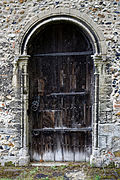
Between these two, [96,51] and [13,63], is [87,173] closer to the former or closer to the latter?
[96,51]

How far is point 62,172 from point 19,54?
2.61 m

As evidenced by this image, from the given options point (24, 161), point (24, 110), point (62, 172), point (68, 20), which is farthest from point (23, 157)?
point (68, 20)

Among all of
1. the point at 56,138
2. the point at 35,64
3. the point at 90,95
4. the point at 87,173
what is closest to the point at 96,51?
the point at 90,95

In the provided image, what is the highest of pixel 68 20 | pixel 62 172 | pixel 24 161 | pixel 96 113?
pixel 68 20

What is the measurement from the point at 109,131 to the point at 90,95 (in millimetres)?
861

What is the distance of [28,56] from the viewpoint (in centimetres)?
388

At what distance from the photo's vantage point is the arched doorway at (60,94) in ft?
13.2

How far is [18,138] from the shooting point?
3.92 metres

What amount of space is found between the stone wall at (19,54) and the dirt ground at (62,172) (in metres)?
0.20

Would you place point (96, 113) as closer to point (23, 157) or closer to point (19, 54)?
point (23, 157)

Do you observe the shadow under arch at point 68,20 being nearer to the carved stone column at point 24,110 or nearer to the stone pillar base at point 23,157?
the carved stone column at point 24,110

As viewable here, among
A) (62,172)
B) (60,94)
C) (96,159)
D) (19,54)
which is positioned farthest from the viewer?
(60,94)

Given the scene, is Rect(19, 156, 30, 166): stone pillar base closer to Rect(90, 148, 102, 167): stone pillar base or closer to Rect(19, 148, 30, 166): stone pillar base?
Rect(19, 148, 30, 166): stone pillar base

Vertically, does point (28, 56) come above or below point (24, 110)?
above
